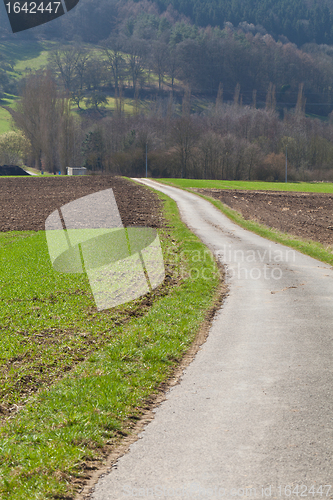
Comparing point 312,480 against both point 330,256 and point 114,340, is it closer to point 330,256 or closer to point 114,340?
point 114,340

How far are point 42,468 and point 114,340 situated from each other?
3884 millimetres

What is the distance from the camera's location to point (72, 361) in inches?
283

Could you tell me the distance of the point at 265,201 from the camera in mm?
44250

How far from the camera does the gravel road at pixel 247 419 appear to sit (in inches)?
157

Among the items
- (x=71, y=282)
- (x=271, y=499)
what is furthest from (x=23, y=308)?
(x=271, y=499)

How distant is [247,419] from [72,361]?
125 inches

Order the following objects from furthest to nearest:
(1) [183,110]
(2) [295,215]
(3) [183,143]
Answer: (1) [183,110]
(3) [183,143]
(2) [295,215]

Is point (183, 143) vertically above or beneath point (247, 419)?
above
